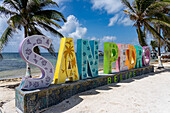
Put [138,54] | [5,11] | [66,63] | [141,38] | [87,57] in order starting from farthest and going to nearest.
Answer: [141,38] → [138,54] → [5,11] → [87,57] → [66,63]

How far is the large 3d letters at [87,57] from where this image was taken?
6.14 m

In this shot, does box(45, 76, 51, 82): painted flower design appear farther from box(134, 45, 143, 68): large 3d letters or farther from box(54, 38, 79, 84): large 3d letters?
box(134, 45, 143, 68): large 3d letters

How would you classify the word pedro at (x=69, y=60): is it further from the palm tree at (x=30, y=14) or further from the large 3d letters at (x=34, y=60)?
the palm tree at (x=30, y=14)

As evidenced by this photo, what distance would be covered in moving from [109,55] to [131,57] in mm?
3236

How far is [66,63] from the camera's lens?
556 cm

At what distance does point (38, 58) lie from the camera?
4523mm

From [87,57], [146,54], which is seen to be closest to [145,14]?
[146,54]

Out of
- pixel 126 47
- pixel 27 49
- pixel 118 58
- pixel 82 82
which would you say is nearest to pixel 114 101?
pixel 82 82

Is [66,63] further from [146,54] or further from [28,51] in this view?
[146,54]

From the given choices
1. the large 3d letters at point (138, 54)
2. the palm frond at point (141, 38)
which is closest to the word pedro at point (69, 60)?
the large 3d letters at point (138, 54)

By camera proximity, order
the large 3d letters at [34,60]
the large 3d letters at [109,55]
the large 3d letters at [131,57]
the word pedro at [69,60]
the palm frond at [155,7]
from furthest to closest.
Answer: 1. the palm frond at [155,7]
2. the large 3d letters at [131,57]
3. the large 3d letters at [109,55]
4. the word pedro at [69,60]
5. the large 3d letters at [34,60]

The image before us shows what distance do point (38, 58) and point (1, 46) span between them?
4014mm

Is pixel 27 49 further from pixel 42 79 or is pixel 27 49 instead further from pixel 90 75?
pixel 90 75

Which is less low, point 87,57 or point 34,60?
point 87,57
